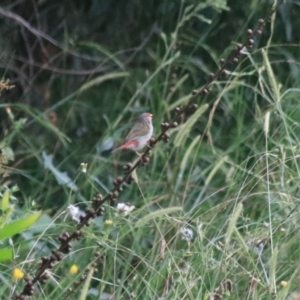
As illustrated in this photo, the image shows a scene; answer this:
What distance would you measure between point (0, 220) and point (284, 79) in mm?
2454

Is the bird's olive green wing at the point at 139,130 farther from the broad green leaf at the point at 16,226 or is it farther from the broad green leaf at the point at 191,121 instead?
the broad green leaf at the point at 16,226

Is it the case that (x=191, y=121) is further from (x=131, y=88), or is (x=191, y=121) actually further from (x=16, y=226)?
(x=131, y=88)

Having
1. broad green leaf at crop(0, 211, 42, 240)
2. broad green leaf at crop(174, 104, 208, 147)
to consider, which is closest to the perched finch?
broad green leaf at crop(174, 104, 208, 147)

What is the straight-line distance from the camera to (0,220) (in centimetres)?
202

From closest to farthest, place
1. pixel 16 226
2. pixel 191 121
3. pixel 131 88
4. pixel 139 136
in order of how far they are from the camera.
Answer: pixel 16 226 → pixel 191 121 → pixel 139 136 → pixel 131 88

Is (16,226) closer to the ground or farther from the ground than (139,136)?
farther from the ground

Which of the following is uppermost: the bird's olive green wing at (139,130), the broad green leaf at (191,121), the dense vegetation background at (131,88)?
the broad green leaf at (191,121)

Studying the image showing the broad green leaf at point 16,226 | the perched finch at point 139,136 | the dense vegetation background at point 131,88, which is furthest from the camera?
the dense vegetation background at point 131,88

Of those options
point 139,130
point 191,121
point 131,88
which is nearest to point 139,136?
point 139,130

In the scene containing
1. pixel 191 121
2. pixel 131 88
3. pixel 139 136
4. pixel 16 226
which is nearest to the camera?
pixel 16 226

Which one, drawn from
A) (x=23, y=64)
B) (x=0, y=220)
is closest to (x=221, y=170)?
(x=23, y=64)

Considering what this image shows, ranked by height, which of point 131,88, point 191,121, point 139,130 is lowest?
point 131,88

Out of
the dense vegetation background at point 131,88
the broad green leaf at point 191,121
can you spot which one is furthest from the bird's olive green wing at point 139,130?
the broad green leaf at point 191,121

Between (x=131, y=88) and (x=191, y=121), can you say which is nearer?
(x=191, y=121)
